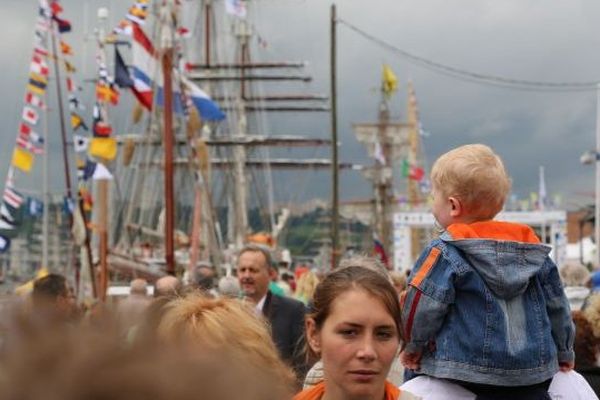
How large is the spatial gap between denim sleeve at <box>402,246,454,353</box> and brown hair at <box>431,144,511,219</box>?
9.5 inches

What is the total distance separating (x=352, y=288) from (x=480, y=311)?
0.45 metres

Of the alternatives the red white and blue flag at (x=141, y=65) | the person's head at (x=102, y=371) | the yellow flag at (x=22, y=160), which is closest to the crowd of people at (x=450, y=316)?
the person's head at (x=102, y=371)

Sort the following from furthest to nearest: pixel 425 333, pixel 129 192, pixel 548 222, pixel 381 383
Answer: pixel 129 192 → pixel 548 222 → pixel 425 333 → pixel 381 383

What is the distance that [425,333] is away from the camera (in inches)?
142

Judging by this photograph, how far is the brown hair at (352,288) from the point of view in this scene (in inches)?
139

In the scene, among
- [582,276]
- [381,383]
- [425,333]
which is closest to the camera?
[381,383]

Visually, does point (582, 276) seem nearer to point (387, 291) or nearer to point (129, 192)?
point (387, 291)

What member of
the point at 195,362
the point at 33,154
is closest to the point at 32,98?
the point at 33,154

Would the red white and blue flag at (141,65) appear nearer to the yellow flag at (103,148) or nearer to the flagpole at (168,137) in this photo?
the flagpole at (168,137)

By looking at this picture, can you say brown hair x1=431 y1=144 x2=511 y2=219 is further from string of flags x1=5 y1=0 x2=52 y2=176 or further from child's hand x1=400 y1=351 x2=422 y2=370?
string of flags x1=5 y1=0 x2=52 y2=176

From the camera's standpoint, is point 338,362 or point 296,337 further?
point 296,337

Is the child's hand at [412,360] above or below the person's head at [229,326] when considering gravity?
below

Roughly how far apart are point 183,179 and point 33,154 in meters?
42.2

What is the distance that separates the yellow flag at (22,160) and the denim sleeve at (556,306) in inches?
1095
